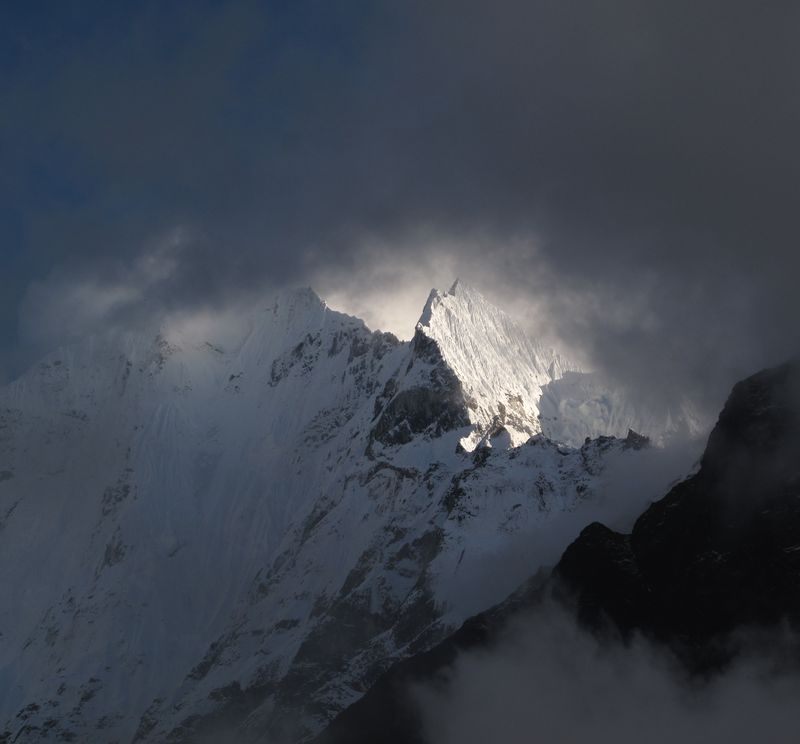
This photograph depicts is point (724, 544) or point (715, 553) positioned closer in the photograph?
point (724, 544)

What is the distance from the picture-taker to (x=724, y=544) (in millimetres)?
154375

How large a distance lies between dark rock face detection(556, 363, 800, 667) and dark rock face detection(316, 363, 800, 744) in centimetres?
14

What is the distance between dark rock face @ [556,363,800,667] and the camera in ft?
486

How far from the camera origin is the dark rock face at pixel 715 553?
14850cm

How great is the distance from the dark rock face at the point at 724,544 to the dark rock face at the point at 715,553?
0.14 meters

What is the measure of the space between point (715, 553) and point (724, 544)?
4.76ft

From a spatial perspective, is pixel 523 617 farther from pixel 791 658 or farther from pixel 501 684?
pixel 791 658

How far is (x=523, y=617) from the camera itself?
609 ft

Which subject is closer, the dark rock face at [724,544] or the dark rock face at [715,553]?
the dark rock face at [724,544]

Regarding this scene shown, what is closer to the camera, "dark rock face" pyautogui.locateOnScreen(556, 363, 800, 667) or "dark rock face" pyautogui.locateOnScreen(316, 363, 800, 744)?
"dark rock face" pyautogui.locateOnScreen(556, 363, 800, 667)

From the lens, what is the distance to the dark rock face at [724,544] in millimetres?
148125

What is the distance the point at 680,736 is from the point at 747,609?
1382 cm

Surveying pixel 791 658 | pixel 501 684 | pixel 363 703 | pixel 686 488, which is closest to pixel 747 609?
pixel 791 658

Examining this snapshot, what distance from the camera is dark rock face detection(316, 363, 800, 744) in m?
148
